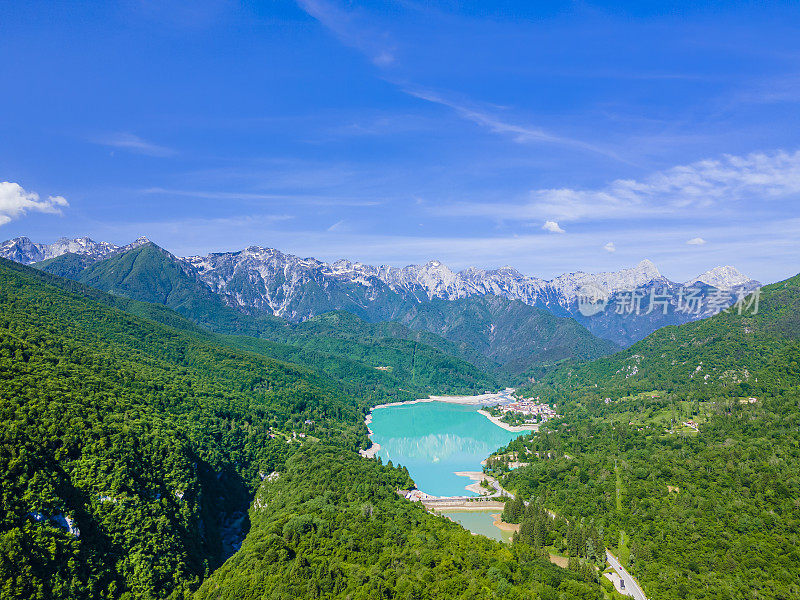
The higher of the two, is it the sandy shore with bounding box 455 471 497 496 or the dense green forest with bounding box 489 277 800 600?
the dense green forest with bounding box 489 277 800 600

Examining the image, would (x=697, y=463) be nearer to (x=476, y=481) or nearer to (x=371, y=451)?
(x=476, y=481)

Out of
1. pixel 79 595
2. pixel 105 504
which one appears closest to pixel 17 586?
pixel 79 595

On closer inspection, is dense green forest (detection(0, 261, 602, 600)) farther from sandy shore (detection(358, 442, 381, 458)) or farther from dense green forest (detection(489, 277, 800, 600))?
dense green forest (detection(489, 277, 800, 600))

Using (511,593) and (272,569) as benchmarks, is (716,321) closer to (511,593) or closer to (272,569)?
(511,593)

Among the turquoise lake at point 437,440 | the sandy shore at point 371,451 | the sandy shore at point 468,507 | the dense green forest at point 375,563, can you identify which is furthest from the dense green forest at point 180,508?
the turquoise lake at point 437,440

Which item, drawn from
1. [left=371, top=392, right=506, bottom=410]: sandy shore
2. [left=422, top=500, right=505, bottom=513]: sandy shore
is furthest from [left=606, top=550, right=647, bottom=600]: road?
[left=371, top=392, right=506, bottom=410]: sandy shore

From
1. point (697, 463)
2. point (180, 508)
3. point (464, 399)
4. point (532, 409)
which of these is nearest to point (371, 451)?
point (180, 508)

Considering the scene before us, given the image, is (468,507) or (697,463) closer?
(697,463)
